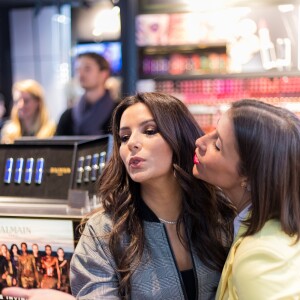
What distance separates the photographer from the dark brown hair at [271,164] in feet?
3.75

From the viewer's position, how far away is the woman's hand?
1581mm

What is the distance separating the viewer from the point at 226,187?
50.3 inches

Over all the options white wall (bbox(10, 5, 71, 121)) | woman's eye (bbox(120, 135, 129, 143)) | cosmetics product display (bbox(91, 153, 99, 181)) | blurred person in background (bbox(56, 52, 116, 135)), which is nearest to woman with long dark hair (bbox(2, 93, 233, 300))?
woman's eye (bbox(120, 135, 129, 143))

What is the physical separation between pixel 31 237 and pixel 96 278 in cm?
Result: 38

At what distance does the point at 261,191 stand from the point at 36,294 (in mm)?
829

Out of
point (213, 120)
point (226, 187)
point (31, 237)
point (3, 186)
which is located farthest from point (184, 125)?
point (213, 120)

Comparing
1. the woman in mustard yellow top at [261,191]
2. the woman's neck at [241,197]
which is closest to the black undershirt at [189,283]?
the woman in mustard yellow top at [261,191]

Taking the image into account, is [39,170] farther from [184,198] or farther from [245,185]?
[245,185]

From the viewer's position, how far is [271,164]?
1.15 metres

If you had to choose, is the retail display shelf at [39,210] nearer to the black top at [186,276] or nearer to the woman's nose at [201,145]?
the black top at [186,276]

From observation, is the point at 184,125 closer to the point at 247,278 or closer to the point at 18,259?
the point at 247,278

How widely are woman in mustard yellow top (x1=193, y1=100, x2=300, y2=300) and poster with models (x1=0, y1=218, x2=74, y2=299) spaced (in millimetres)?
538

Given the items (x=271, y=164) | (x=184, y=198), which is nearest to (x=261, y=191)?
(x=271, y=164)

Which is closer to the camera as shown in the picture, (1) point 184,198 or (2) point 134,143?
(2) point 134,143
